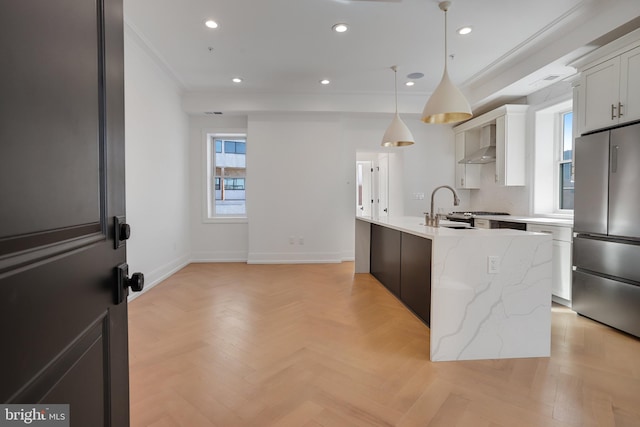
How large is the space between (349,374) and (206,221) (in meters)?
4.62

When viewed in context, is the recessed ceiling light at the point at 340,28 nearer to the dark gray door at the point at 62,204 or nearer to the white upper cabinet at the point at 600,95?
the white upper cabinet at the point at 600,95

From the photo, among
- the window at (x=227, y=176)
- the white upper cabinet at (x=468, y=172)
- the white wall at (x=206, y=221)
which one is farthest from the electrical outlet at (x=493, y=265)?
the window at (x=227, y=176)

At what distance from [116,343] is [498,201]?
5.71 m

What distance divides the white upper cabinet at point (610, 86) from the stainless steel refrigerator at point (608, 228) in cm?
15

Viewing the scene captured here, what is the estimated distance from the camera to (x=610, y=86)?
2.87 metres

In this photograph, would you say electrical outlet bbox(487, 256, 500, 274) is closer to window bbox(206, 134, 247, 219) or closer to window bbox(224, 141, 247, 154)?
window bbox(206, 134, 247, 219)

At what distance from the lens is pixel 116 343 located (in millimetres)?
833

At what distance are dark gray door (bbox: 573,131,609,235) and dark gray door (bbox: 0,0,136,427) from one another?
382cm

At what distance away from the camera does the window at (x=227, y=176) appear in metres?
6.04

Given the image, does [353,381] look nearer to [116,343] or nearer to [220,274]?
[116,343]

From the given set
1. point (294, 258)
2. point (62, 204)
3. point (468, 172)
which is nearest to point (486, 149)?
point (468, 172)

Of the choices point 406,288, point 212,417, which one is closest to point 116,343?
point 212,417

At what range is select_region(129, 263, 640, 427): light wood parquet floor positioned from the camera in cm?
164

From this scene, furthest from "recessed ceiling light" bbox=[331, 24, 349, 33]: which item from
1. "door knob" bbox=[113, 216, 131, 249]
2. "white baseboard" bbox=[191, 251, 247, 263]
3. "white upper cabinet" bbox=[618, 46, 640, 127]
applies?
"white baseboard" bbox=[191, 251, 247, 263]
